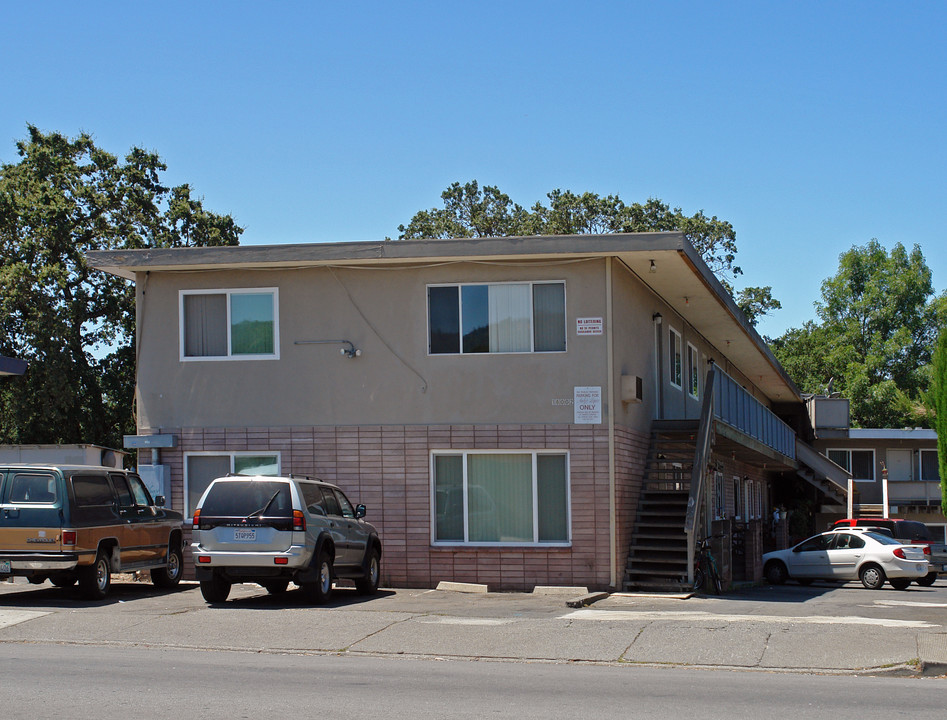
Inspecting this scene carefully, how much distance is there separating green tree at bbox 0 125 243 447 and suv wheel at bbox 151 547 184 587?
19370 mm

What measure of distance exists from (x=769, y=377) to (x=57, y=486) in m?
28.6

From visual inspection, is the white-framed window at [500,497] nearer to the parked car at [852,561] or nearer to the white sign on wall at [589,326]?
the white sign on wall at [589,326]

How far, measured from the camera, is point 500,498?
19406 millimetres

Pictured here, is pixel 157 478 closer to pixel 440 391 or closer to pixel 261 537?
pixel 440 391

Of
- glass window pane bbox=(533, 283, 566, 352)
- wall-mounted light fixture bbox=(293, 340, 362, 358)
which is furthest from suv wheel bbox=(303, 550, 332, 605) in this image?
glass window pane bbox=(533, 283, 566, 352)

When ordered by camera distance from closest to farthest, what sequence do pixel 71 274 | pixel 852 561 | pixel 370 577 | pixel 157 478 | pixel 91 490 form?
pixel 91 490 → pixel 370 577 → pixel 157 478 → pixel 852 561 → pixel 71 274

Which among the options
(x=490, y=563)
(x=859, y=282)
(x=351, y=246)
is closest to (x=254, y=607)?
(x=490, y=563)

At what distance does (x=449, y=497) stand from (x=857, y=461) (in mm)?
34406

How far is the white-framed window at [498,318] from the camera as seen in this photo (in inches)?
771

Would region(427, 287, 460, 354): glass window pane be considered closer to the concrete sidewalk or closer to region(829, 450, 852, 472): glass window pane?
the concrete sidewalk

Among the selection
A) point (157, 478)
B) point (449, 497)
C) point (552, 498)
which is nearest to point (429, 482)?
point (449, 497)

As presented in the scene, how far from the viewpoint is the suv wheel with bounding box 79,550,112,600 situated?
52.1 feet

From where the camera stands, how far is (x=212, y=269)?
20375mm

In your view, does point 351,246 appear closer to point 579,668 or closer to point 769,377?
point 579,668
